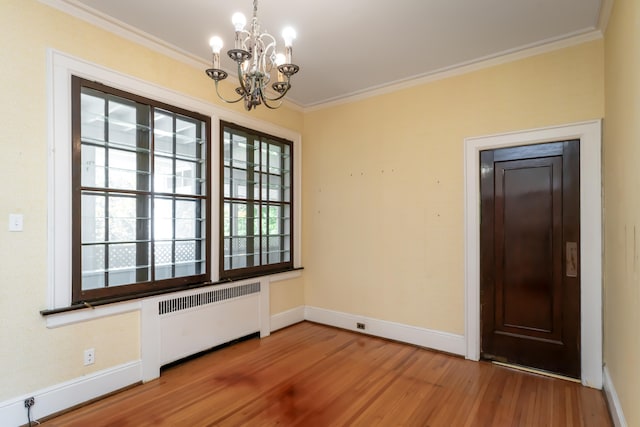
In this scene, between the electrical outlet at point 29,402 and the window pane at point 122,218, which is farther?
the window pane at point 122,218

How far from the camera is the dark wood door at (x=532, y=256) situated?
2.86 m

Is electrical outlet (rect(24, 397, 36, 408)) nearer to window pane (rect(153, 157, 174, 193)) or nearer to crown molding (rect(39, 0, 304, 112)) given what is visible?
window pane (rect(153, 157, 174, 193))

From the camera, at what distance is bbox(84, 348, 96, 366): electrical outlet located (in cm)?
249

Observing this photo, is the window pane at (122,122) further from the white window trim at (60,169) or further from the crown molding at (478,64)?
the crown molding at (478,64)

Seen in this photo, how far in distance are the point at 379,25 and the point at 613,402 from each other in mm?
3248

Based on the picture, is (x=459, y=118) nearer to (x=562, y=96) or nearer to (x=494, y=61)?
(x=494, y=61)

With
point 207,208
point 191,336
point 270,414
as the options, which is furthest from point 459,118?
point 191,336

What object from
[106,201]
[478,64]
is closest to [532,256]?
[478,64]

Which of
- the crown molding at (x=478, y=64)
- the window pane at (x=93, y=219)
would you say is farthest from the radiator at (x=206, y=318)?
the crown molding at (x=478, y=64)

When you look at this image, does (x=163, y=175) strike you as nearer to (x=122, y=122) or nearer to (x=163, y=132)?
(x=163, y=132)

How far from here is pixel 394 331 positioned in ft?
12.3

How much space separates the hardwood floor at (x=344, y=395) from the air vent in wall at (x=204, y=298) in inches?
21.6

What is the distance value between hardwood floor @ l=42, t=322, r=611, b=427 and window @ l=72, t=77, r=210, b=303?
83cm

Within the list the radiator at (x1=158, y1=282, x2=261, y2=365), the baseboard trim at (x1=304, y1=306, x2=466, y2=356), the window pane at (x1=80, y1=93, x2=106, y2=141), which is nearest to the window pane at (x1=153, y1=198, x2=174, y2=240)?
the radiator at (x1=158, y1=282, x2=261, y2=365)
